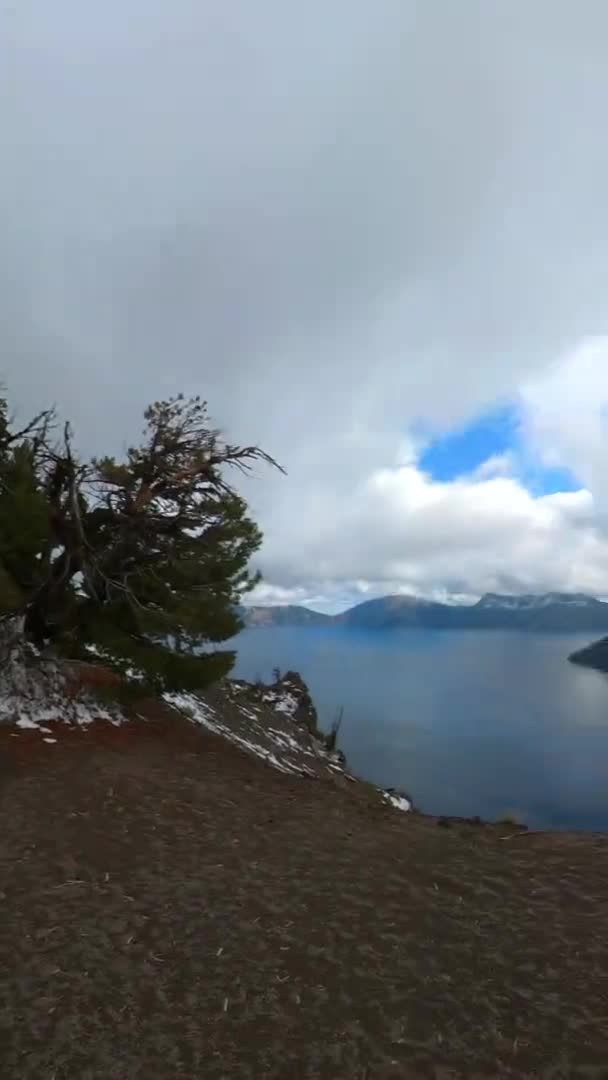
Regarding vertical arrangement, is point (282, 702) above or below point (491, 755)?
above

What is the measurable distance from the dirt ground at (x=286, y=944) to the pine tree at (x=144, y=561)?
21.5ft

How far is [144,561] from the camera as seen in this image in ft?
66.9

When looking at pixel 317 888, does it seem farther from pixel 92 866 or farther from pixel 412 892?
pixel 92 866

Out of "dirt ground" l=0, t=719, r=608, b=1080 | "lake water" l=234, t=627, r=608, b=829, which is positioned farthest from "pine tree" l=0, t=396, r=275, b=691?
"lake water" l=234, t=627, r=608, b=829

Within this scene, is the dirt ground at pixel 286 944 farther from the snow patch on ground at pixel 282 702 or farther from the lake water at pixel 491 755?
the lake water at pixel 491 755

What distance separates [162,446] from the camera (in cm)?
1970

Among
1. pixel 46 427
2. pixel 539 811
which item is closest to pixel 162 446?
pixel 46 427

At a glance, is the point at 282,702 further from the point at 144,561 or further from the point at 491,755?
the point at 491,755

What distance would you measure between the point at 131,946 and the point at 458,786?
10475 centimetres

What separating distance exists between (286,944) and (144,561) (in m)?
14.3

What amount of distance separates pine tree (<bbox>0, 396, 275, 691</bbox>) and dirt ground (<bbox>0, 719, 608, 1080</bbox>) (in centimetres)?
655

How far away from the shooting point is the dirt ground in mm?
6023

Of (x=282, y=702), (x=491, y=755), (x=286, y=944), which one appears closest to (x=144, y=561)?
(x=286, y=944)

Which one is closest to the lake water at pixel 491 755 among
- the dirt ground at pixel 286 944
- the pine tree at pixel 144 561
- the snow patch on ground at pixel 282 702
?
the snow patch on ground at pixel 282 702
